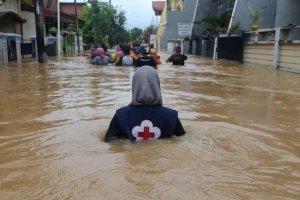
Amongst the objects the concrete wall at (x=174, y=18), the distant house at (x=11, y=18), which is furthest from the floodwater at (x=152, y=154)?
the concrete wall at (x=174, y=18)

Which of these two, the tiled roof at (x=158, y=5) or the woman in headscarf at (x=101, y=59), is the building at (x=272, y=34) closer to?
the woman in headscarf at (x=101, y=59)

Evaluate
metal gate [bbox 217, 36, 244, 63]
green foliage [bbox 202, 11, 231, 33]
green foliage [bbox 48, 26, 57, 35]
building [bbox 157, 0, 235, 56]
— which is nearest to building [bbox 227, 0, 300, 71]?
metal gate [bbox 217, 36, 244, 63]

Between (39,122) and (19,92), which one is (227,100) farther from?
(19,92)

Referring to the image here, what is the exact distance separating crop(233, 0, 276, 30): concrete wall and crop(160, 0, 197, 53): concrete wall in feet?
76.7

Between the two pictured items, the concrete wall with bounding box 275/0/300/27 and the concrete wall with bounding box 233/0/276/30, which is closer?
the concrete wall with bounding box 275/0/300/27

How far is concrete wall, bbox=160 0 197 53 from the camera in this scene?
54.4 meters

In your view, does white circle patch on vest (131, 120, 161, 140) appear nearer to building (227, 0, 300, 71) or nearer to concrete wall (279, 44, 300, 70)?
building (227, 0, 300, 71)

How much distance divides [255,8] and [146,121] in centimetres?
2657

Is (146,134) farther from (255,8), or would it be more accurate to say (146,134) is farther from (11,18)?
(255,8)

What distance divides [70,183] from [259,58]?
1968cm

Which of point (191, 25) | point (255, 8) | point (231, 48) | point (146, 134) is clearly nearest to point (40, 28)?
point (231, 48)

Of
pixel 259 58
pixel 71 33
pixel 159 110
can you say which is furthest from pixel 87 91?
pixel 71 33

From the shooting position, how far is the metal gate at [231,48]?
25859mm

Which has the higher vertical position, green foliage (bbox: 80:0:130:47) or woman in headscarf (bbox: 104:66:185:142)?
green foliage (bbox: 80:0:130:47)
